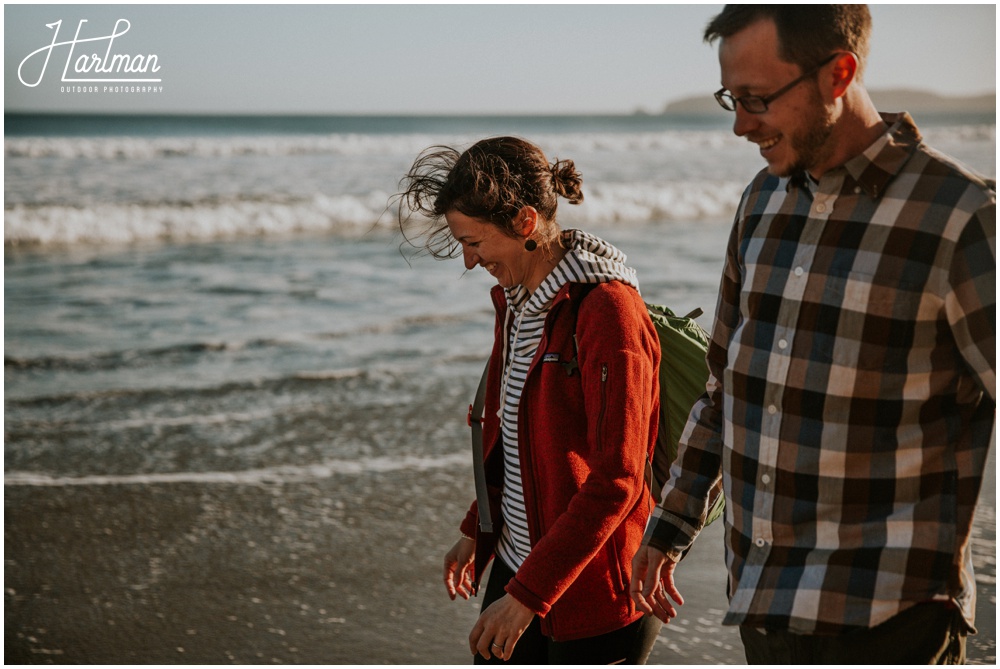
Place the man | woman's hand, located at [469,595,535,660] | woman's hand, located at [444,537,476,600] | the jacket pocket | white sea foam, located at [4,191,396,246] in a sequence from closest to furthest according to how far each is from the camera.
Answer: the man < woman's hand, located at [469,595,535,660] < the jacket pocket < woman's hand, located at [444,537,476,600] < white sea foam, located at [4,191,396,246]

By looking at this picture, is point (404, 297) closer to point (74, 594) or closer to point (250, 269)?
point (250, 269)

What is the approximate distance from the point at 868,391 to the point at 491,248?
1.05 m

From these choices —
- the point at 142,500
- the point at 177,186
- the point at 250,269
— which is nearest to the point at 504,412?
the point at 142,500

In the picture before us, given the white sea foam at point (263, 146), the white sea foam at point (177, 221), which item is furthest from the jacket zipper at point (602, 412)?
the white sea foam at point (263, 146)

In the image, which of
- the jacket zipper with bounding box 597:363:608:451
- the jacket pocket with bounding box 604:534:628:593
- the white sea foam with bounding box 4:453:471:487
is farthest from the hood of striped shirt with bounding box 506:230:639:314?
the white sea foam with bounding box 4:453:471:487

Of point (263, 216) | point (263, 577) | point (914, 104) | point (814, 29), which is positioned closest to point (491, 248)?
point (814, 29)

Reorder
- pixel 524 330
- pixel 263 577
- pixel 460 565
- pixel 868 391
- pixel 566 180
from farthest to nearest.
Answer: pixel 263 577 → pixel 460 565 → pixel 566 180 → pixel 524 330 → pixel 868 391

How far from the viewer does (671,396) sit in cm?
255

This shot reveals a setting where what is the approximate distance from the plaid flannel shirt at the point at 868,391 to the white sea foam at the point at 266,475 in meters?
3.90

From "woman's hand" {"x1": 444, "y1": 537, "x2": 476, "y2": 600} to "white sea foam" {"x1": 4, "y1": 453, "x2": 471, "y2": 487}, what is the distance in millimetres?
2890

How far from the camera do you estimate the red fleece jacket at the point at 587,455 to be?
2166mm

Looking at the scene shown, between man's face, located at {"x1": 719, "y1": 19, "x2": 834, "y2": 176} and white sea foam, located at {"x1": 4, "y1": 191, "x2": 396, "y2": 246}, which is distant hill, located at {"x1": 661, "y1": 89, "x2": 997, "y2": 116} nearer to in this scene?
white sea foam, located at {"x1": 4, "y1": 191, "x2": 396, "y2": 246}

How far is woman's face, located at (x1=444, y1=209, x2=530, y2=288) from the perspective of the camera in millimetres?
2488

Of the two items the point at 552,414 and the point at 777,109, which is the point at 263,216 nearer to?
the point at 552,414
